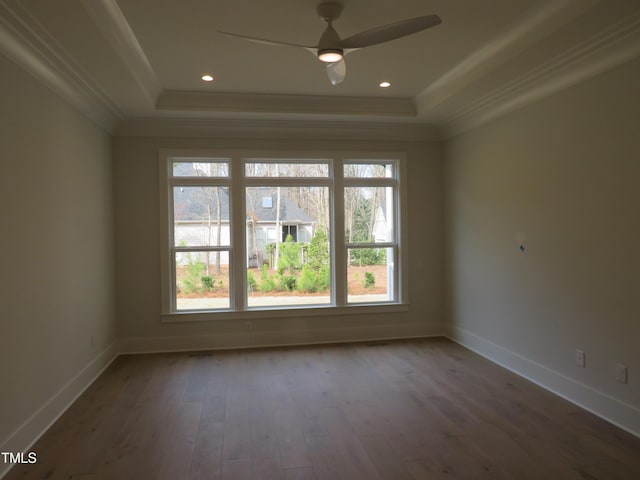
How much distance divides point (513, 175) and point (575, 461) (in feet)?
8.13

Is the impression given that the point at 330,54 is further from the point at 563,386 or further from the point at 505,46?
the point at 563,386

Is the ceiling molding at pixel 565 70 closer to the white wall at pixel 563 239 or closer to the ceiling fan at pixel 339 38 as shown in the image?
the white wall at pixel 563 239

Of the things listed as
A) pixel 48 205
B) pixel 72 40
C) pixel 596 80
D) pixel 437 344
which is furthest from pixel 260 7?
pixel 437 344

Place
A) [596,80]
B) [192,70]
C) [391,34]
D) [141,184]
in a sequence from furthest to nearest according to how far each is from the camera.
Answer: [141,184] < [192,70] < [596,80] < [391,34]

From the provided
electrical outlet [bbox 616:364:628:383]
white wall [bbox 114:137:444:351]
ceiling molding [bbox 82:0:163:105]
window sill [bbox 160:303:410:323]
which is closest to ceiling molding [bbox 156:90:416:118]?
ceiling molding [bbox 82:0:163:105]

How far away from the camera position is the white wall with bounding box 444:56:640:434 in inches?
A: 113

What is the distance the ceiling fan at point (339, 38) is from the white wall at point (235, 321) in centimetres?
245

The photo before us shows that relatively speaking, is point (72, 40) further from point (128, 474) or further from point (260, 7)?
point (128, 474)

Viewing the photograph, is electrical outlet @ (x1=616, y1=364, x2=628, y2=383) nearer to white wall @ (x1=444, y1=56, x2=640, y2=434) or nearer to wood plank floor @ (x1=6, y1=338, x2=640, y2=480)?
white wall @ (x1=444, y1=56, x2=640, y2=434)

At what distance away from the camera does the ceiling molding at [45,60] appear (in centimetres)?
239

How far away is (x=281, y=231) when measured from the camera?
205 inches

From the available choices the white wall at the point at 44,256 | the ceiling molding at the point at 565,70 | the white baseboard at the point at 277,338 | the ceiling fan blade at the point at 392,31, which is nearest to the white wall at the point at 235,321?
the white baseboard at the point at 277,338

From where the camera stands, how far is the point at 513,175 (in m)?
4.00

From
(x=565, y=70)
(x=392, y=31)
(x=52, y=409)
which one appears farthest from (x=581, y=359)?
(x=52, y=409)
